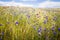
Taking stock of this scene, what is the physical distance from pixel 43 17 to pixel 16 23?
1.14ft

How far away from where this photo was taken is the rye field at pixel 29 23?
210cm

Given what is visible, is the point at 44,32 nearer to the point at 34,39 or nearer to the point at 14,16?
the point at 34,39

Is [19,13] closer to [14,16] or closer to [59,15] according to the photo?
[14,16]

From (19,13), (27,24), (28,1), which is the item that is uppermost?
(28,1)

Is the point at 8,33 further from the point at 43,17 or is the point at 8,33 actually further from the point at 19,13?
the point at 43,17

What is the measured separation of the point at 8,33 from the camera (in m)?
2.11

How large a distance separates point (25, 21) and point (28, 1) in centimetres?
26

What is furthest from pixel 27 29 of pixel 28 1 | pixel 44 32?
pixel 28 1

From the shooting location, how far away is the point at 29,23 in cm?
212

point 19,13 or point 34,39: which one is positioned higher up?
point 19,13

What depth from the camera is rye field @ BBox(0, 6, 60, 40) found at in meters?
2.10

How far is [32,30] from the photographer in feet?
6.92

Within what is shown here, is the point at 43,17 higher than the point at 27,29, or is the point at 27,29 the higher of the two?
the point at 43,17

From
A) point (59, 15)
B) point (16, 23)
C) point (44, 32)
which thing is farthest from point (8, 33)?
point (59, 15)
